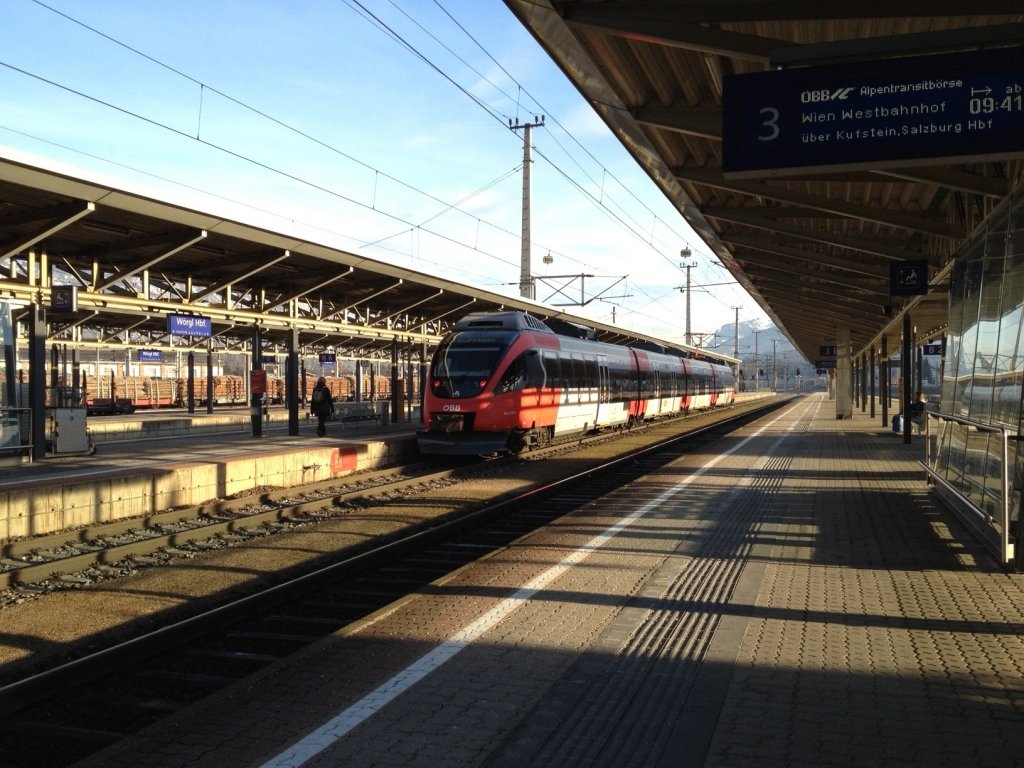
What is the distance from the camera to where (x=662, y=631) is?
543cm

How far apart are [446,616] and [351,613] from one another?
1036mm

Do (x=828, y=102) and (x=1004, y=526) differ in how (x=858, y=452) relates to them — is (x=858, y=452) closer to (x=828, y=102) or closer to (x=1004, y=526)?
(x=1004, y=526)

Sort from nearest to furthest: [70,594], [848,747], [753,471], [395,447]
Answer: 1. [848,747]
2. [70,594]
3. [753,471]
4. [395,447]

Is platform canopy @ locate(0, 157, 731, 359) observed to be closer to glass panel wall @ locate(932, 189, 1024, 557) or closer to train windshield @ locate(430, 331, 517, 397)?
train windshield @ locate(430, 331, 517, 397)

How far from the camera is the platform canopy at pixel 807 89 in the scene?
577 cm

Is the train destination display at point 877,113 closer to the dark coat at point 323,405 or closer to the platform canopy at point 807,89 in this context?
the platform canopy at point 807,89

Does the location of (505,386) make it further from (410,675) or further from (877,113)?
(410,675)

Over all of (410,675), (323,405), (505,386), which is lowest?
(410,675)

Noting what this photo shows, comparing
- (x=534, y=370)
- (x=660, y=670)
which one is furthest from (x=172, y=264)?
(x=660, y=670)

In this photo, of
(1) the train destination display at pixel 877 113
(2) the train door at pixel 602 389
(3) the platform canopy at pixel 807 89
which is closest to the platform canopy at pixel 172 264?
(2) the train door at pixel 602 389

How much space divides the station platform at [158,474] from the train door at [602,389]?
580cm

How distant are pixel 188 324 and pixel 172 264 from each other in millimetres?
1540

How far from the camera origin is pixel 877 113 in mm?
5914

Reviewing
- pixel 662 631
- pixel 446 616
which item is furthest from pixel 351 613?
pixel 662 631
